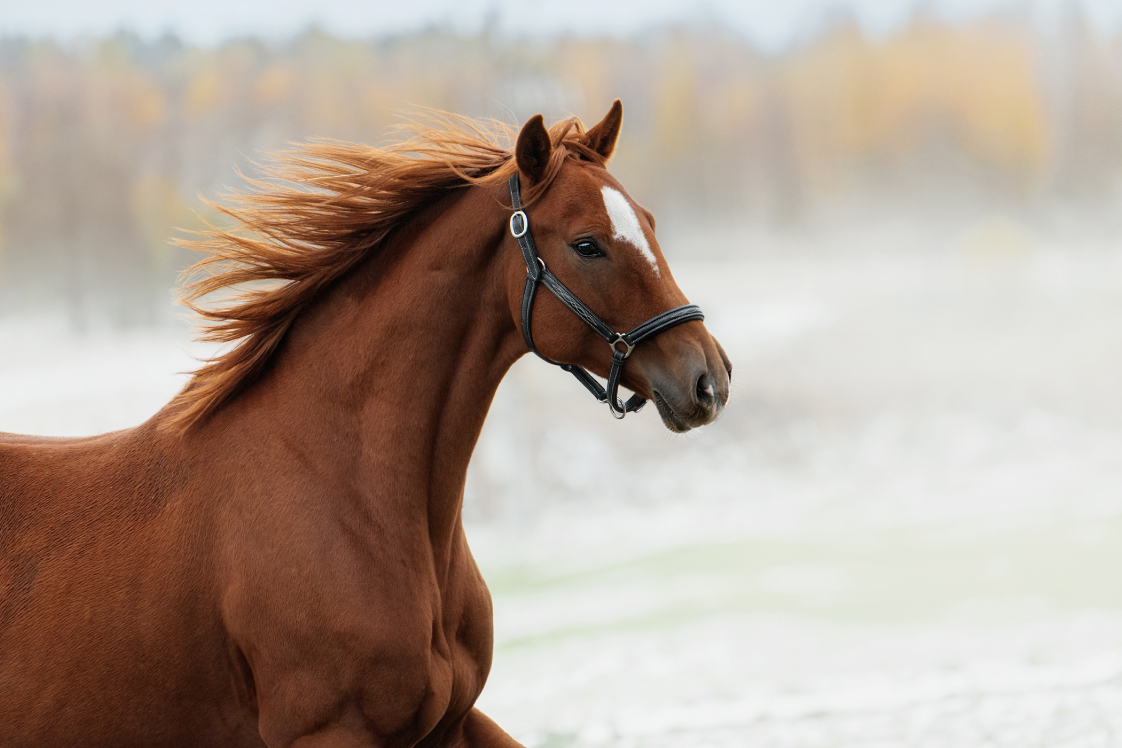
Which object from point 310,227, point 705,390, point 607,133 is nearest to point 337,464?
point 310,227

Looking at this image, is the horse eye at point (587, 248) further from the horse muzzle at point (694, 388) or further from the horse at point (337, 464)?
the horse muzzle at point (694, 388)

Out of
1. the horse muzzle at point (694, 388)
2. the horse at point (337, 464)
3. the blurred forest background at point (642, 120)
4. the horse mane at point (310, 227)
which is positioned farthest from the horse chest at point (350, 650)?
the blurred forest background at point (642, 120)

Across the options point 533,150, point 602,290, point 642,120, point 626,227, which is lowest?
point 602,290

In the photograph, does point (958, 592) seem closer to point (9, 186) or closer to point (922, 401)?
point (922, 401)

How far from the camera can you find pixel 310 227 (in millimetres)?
1841

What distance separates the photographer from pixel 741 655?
4605mm

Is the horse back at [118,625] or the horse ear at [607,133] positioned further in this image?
the horse ear at [607,133]

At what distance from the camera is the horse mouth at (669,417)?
1.59m

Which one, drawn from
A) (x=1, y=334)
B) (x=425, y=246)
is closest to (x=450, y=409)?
(x=425, y=246)

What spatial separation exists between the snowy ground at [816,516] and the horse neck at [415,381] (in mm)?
2225

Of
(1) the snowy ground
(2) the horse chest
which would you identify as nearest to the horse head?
(2) the horse chest

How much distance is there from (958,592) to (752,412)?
2.15 m

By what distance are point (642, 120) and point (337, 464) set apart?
612 centimetres

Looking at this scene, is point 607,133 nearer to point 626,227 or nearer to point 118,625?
point 626,227
